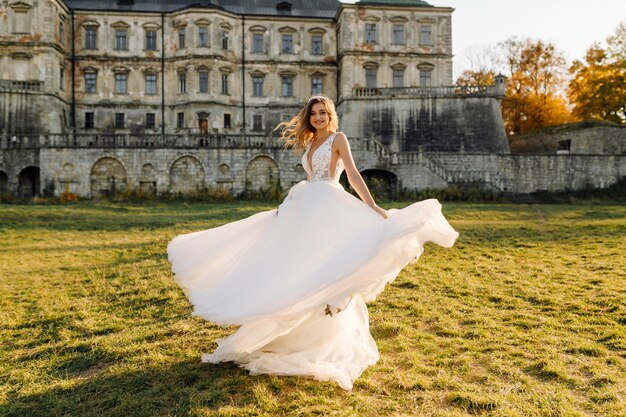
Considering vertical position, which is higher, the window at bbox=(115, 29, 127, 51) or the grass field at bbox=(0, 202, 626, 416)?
the window at bbox=(115, 29, 127, 51)

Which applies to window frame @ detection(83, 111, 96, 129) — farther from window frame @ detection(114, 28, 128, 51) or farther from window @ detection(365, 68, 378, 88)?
window @ detection(365, 68, 378, 88)

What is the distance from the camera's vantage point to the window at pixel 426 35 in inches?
1661

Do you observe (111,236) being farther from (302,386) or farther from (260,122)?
(260,122)

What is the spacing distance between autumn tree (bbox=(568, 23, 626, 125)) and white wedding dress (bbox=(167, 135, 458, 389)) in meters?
44.3

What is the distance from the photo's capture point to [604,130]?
36.6m

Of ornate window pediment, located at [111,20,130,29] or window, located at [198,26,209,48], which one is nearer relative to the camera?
window, located at [198,26,209,48]

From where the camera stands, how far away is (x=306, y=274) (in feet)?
15.2

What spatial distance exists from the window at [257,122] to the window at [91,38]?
43.1 ft

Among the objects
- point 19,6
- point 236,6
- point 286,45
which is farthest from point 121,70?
point 286,45

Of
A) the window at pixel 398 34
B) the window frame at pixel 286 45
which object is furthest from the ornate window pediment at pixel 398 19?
the window frame at pixel 286 45

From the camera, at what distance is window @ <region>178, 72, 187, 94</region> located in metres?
41.0

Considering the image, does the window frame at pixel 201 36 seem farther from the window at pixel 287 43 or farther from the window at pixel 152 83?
the window at pixel 287 43

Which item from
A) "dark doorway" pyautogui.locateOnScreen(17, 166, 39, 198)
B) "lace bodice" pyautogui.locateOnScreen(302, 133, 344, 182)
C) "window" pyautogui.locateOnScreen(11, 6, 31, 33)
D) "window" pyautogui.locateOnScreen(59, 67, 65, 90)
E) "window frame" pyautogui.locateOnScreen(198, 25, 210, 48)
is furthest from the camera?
"window frame" pyautogui.locateOnScreen(198, 25, 210, 48)

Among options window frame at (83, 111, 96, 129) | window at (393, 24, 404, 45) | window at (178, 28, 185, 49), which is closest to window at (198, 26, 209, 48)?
window at (178, 28, 185, 49)
